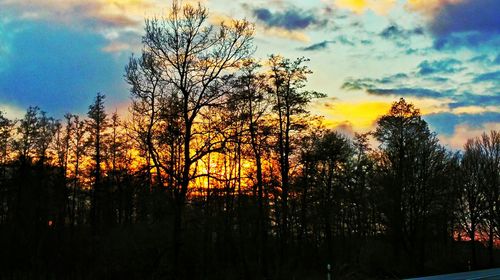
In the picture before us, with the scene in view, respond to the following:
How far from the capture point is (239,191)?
38094 millimetres

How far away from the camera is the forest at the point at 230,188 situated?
28.3m

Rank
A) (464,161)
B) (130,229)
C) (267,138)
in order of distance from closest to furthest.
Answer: (267,138) < (130,229) < (464,161)

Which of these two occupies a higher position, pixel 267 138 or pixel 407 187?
pixel 267 138

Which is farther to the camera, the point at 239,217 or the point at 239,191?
the point at 239,217

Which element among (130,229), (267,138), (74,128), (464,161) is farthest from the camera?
(464,161)

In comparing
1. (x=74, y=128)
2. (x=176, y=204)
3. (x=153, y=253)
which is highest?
A: (x=74, y=128)

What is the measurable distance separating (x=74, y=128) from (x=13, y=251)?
13.0 metres

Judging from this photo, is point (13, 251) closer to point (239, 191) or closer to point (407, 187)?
point (239, 191)

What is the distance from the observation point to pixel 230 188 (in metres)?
36.7

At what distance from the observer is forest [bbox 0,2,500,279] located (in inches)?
1113

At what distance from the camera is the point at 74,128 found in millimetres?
48688

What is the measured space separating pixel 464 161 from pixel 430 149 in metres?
12.0

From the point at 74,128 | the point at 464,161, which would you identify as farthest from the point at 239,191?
the point at 464,161

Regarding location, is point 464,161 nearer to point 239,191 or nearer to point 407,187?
point 407,187
